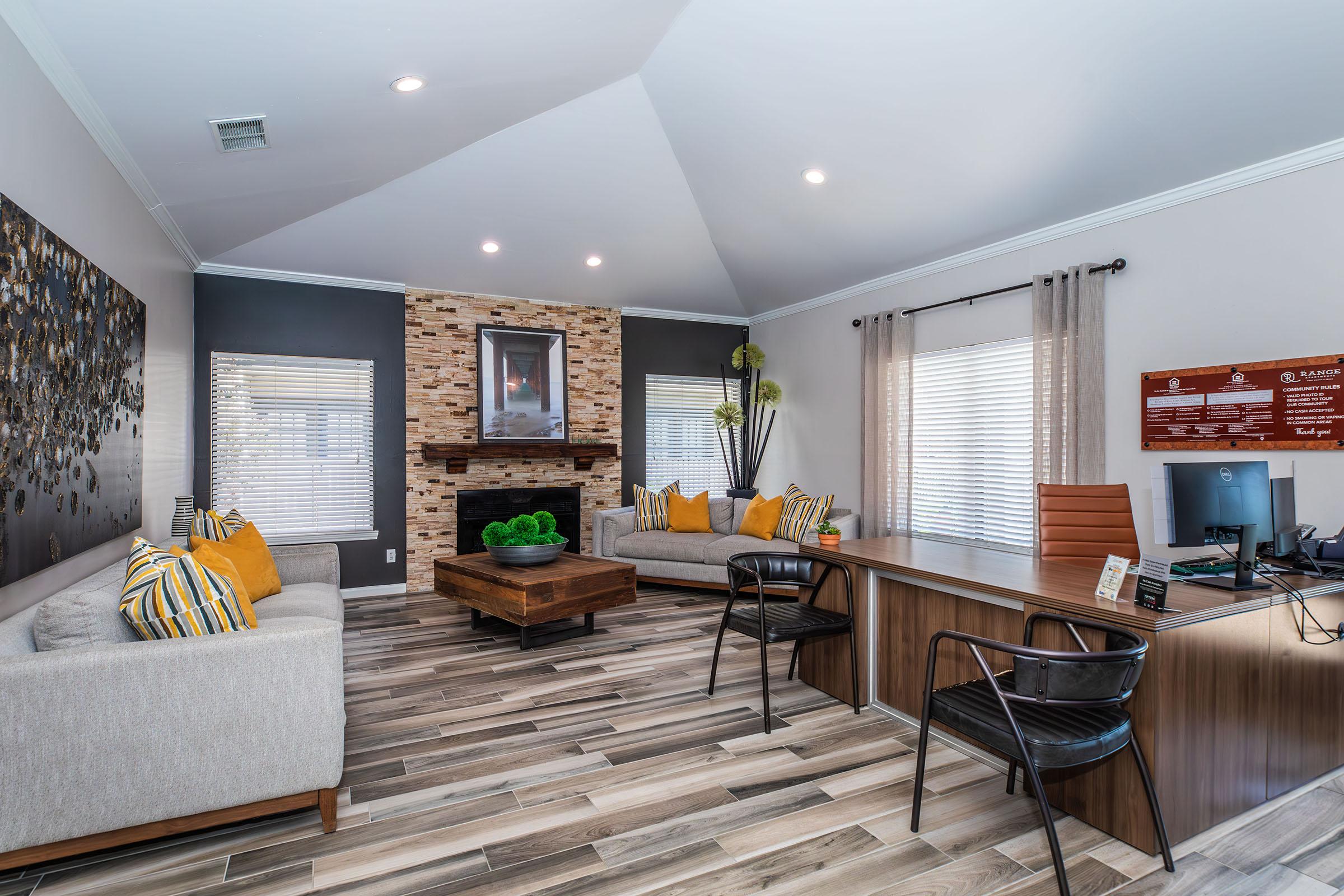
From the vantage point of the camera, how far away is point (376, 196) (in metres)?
4.97

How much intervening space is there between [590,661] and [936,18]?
378cm

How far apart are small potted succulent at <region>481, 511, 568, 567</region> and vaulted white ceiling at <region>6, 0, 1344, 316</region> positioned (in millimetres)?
2385

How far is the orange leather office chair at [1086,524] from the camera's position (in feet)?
11.4

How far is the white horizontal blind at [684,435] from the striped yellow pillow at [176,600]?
5125 millimetres

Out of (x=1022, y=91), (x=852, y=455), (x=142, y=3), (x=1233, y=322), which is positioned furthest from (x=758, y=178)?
(x=142, y=3)

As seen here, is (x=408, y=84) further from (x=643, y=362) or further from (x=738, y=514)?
(x=738, y=514)

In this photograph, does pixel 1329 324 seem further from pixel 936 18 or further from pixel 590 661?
pixel 590 661

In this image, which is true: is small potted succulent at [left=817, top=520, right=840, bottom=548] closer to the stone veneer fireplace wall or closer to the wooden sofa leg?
the wooden sofa leg

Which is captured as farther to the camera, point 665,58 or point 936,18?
point 665,58

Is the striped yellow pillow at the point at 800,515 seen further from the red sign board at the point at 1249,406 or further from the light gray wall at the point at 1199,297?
the red sign board at the point at 1249,406

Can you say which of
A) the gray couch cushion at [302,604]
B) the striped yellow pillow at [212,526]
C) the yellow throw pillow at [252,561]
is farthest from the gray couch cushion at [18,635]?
the striped yellow pillow at [212,526]

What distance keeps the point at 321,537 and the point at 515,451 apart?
1747 mm

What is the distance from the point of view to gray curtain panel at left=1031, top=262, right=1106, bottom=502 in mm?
4340

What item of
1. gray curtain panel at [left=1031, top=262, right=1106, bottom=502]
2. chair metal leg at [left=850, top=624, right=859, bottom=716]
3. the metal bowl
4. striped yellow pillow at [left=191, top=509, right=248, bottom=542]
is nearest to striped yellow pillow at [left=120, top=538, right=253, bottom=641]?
striped yellow pillow at [left=191, top=509, right=248, bottom=542]
